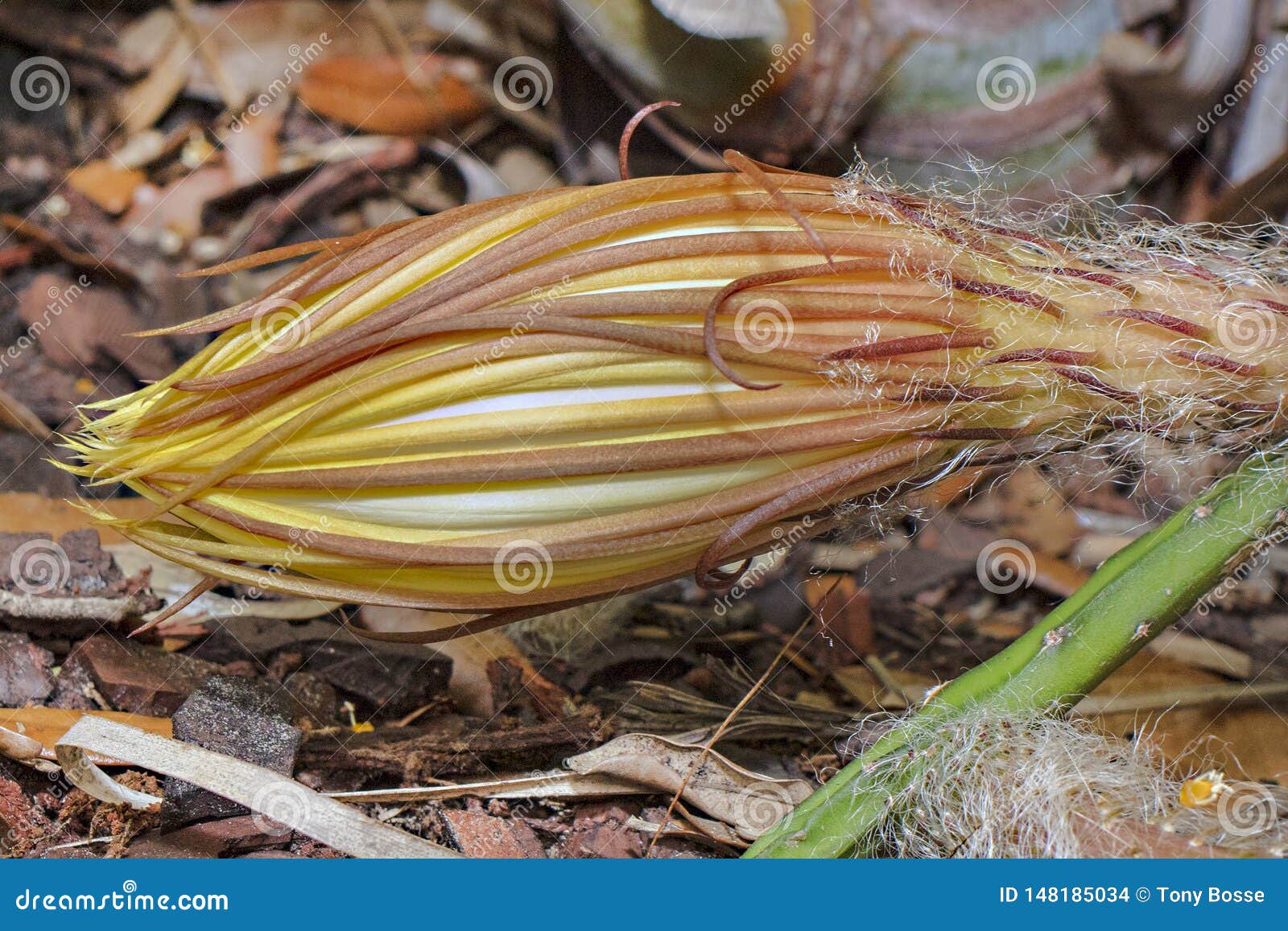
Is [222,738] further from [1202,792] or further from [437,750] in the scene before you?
[1202,792]

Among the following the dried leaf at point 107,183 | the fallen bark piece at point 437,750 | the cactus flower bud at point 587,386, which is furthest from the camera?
the dried leaf at point 107,183

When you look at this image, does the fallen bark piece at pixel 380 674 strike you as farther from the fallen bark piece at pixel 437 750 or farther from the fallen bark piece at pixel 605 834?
the fallen bark piece at pixel 605 834

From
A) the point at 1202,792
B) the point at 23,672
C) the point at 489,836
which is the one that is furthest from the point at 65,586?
the point at 1202,792

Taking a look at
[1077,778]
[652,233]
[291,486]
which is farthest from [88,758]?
[1077,778]

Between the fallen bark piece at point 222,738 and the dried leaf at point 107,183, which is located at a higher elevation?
the dried leaf at point 107,183

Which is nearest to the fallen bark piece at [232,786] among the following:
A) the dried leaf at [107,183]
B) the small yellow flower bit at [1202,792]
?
the small yellow flower bit at [1202,792]
